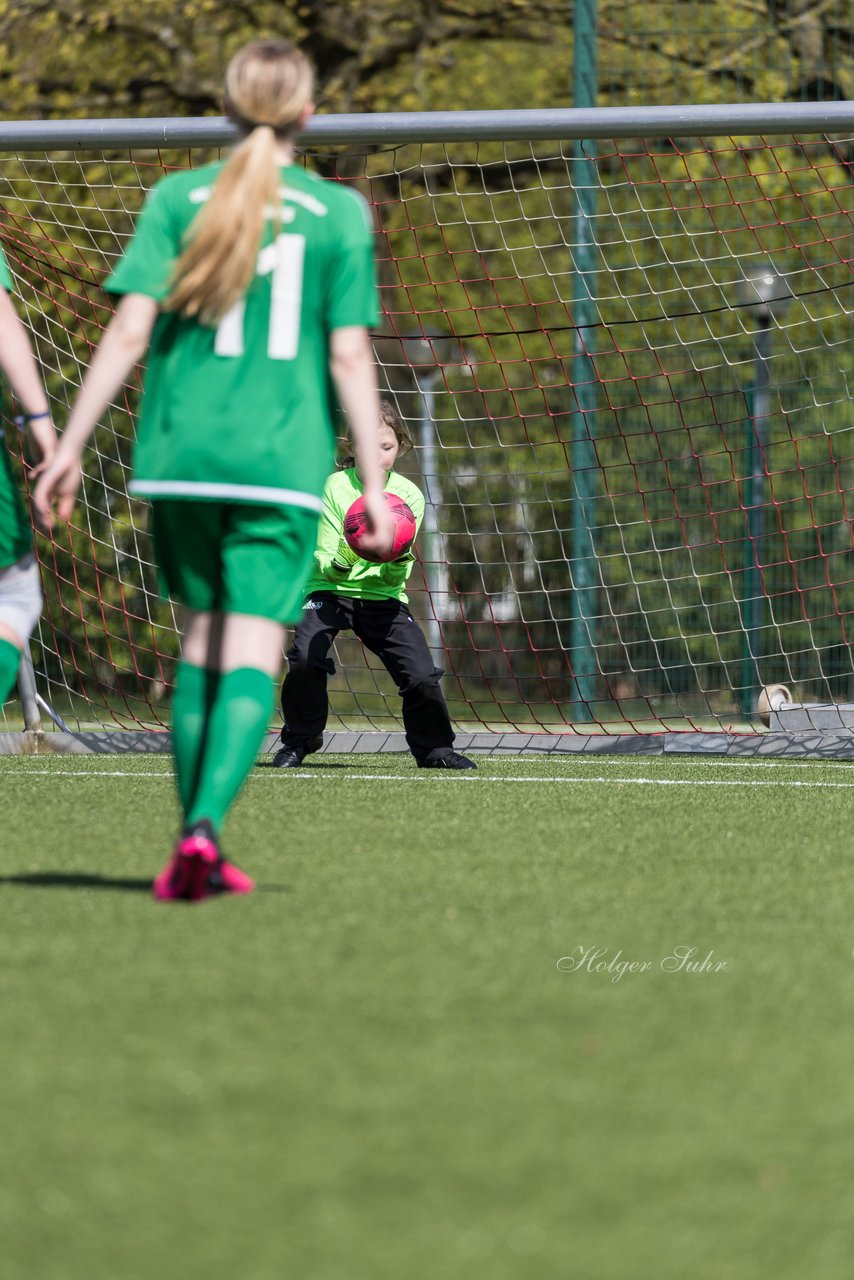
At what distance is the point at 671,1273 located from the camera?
1.67 metres

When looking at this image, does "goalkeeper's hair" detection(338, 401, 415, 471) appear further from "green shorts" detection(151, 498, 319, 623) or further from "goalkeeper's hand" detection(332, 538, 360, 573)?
"green shorts" detection(151, 498, 319, 623)

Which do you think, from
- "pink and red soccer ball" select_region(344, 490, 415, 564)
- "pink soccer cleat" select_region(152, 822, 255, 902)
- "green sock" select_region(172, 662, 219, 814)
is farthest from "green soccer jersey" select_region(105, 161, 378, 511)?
"pink and red soccer ball" select_region(344, 490, 415, 564)

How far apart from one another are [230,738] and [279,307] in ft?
2.86

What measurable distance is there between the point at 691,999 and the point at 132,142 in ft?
17.4

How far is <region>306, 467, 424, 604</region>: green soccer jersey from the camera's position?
664 centimetres

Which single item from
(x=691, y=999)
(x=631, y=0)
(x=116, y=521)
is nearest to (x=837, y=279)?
(x=631, y=0)

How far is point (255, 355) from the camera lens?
3.43 metres

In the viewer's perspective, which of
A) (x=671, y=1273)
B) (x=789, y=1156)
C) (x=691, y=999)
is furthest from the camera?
(x=691, y=999)

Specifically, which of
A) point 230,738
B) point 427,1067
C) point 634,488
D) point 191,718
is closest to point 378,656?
point 191,718

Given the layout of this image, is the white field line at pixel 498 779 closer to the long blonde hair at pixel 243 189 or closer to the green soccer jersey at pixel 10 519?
the green soccer jersey at pixel 10 519

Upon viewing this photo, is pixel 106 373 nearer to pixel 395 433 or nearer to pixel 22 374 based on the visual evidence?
pixel 22 374

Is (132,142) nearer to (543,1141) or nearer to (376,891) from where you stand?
(376,891)

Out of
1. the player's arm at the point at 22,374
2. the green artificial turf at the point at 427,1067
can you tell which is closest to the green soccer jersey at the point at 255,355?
the player's arm at the point at 22,374

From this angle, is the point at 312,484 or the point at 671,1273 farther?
the point at 312,484
